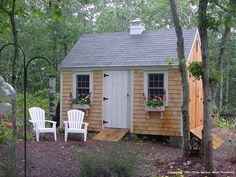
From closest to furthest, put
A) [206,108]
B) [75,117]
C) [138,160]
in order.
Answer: [206,108] → [138,160] → [75,117]

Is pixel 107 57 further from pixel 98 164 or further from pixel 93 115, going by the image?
pixel 98 164

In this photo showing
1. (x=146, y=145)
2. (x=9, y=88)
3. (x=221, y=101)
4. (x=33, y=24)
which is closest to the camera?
(x=9, y=88)

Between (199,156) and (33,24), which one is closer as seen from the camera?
(199,156)

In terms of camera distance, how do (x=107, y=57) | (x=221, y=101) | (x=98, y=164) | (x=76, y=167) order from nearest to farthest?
(x=98, y=164)
(x=76, y=167)
(x=107, y=57)
(x=221, y=101)

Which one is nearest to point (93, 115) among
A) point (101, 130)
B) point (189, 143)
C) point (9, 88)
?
point (101, 130)

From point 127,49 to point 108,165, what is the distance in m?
6.48

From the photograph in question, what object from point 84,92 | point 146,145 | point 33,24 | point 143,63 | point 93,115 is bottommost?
point 146,145

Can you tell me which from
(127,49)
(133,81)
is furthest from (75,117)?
(127,49)

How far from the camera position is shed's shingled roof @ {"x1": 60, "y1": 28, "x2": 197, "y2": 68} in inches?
391

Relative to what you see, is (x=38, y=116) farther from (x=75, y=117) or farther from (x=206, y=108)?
(x=206, y=108)

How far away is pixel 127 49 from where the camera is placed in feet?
35.1

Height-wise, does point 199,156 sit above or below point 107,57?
below

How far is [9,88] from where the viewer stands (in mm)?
3580

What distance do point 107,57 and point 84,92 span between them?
1360 millimetres
